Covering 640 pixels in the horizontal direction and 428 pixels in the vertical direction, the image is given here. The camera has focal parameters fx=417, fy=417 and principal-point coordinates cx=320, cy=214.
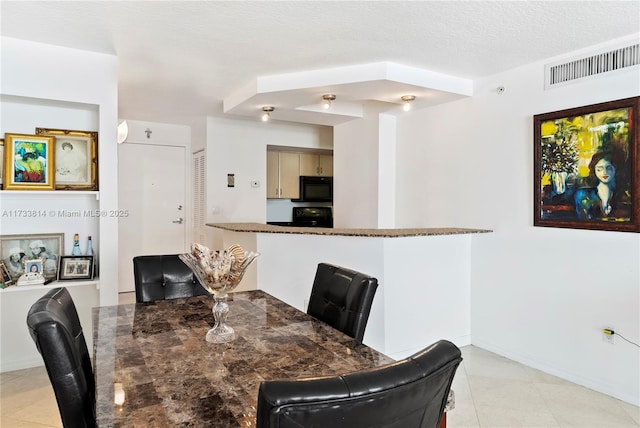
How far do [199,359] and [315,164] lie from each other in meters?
5.12

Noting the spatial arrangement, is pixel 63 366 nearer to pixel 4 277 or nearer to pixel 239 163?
pixel 4 277

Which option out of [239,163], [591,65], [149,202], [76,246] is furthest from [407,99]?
[149,202]

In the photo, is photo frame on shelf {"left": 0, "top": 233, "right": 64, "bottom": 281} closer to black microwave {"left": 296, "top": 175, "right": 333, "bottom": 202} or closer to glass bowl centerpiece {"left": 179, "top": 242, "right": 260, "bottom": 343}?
glass bowl centerpiece {"left": 179, "top": 242, "right": 260, "bottom": 343}

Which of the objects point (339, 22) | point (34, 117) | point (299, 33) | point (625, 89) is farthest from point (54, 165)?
point (625, 89)

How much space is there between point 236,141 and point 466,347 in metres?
3.50

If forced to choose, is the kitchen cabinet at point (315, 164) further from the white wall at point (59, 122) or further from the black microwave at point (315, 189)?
the white wall at point (59, 122)

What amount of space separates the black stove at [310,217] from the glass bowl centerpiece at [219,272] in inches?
185

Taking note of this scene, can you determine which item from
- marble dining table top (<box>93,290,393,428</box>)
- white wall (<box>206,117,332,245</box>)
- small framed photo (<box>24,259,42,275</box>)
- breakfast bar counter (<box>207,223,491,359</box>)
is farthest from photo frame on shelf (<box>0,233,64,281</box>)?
white wall (<box>206,117,332,245</box>)

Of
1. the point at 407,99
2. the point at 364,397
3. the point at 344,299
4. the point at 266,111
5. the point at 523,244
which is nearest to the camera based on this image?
the point at 364,397

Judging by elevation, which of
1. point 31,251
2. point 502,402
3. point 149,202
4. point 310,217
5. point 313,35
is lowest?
point 502,402

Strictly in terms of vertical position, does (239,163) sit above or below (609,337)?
above

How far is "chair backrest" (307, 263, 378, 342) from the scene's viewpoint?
5.63 feet

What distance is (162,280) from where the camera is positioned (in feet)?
7.66

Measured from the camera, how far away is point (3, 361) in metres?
3.02
